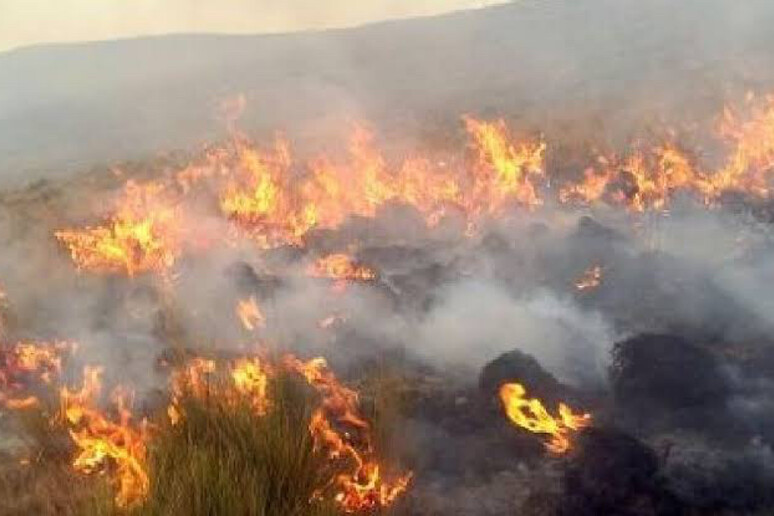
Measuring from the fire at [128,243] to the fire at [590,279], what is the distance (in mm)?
5406

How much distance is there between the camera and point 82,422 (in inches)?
279

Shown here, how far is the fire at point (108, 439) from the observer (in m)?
4.92

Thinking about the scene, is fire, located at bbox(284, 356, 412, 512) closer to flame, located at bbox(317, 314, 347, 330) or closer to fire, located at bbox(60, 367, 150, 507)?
fire, located at bbox(60, 367, 150, 507)

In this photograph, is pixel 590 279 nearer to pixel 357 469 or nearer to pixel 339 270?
pixel 339 270

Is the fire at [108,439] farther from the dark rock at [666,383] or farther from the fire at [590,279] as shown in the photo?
the fire at [590,279]

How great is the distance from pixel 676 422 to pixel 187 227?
874 cm

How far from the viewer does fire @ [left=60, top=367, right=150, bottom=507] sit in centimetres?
492

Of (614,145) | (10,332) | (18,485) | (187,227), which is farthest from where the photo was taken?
(614,145)

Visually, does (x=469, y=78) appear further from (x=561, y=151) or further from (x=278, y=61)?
(x=561, y=151)

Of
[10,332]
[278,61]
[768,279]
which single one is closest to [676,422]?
[768,279]

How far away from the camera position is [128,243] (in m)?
12.3

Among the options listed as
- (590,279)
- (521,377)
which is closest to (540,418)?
(521,377)

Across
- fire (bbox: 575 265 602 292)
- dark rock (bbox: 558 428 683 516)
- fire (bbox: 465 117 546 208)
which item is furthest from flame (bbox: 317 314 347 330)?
fire (bbox: 465 117 546 208)

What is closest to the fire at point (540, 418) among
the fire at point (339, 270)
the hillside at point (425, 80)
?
the fire at point (339, 270)
